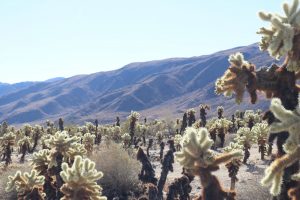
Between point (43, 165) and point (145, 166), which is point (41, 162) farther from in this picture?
point (145, 166)

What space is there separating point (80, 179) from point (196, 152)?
3584mm

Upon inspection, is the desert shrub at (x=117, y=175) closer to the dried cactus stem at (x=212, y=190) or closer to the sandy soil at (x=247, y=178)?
the sandy soil at (x=247, y=178)

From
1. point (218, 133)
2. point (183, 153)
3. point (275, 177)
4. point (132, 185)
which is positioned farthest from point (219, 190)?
point (218, 133)

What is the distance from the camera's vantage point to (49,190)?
1725 cm

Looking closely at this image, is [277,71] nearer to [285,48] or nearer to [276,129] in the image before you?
[285,48]

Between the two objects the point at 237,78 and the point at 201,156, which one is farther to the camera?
the point at 237,78

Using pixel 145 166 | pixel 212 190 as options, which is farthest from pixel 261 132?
pixel 212 190

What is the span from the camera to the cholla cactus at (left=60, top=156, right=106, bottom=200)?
34.3 ft

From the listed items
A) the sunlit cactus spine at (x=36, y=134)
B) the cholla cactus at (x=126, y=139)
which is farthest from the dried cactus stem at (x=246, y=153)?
the sunlit cactus spine at (x=36, y=134)

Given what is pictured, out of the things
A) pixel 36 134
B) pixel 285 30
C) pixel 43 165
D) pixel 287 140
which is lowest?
pixel 36 134

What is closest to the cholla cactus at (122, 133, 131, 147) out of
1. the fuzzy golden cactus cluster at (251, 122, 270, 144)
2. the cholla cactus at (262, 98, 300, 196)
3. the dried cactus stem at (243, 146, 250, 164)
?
the dried cactus stem at (243, 146, 250, 164)

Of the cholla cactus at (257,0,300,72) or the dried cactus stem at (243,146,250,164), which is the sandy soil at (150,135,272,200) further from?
the cholla cactus at (257,0,300,72)

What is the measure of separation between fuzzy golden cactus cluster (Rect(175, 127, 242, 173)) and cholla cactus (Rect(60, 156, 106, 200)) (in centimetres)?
320

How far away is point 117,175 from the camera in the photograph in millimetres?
33531
